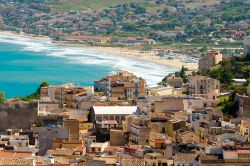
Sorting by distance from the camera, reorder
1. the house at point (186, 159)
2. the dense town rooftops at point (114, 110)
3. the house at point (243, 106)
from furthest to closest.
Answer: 1. the dense town rooftops at point (114, 110)
2. the house at point (243, 106)
3. the house at point (186, 159)

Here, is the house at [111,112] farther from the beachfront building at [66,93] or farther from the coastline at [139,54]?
the coastline at [139,54]

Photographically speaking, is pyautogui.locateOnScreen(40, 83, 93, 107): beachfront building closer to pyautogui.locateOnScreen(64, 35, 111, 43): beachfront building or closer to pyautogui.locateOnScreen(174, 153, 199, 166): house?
pyautogui.locateOnScreen(174, 153, 199, 166): house

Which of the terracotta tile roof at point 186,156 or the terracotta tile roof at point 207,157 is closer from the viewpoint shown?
the terracotta tile roof at point 207,157

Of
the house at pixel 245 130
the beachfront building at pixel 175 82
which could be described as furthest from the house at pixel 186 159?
the beachfront building at pixel 175 82

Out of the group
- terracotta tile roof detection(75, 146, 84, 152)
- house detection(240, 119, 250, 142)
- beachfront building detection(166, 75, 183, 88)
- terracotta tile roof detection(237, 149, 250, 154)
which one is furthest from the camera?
beachfront building detection(166, 75, 183, 88)

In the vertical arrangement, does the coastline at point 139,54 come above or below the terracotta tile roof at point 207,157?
below

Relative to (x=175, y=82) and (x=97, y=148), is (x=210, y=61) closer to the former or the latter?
(x=175, y=82)

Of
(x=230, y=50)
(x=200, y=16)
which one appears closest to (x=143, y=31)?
(x=200, y=16)

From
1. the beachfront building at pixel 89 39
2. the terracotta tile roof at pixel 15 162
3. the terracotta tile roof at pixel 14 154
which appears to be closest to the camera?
the terracotta tile roof at pixel 15 162

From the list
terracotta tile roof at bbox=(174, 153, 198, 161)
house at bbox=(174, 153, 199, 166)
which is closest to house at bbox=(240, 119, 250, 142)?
terracotta tile roof at bbox=(174, 153, 198, 161)
